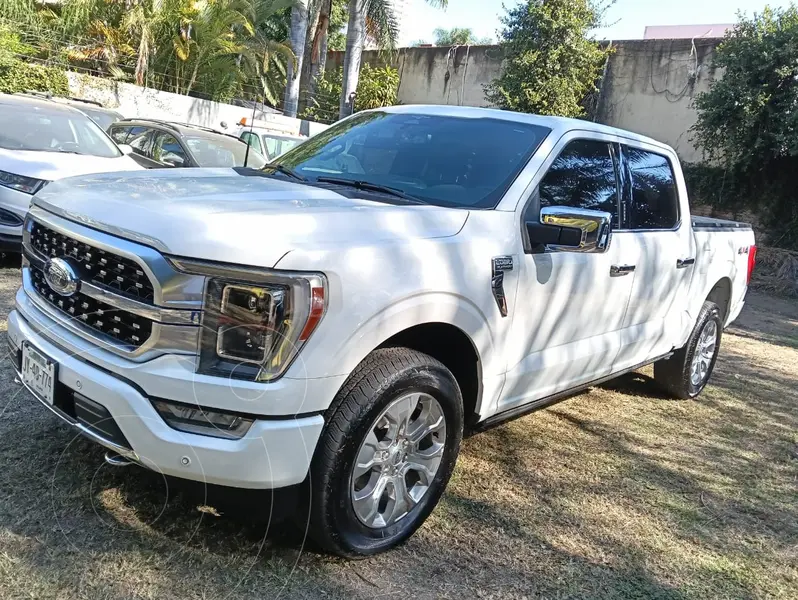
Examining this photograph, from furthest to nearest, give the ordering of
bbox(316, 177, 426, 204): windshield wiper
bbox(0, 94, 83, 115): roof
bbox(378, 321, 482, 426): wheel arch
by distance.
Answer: bbox(0, 94, 83, 115): roof
bbox(316, 177, 426, 204): windshield wiper
bbox(378, 321, 482, 426): wheel arch

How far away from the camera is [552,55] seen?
58.9 feet

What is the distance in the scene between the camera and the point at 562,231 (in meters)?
3.14

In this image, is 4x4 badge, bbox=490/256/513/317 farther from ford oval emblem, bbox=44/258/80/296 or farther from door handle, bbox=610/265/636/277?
ford oval emblem, bbox=44/258/80/296

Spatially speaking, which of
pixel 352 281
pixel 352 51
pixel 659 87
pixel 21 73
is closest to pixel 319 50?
pixel 352 51

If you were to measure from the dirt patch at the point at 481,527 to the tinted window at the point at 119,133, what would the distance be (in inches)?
247

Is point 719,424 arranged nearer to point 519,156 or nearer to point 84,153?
point 519,156

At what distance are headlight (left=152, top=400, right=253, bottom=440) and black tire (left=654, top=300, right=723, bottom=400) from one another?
3.89 metres

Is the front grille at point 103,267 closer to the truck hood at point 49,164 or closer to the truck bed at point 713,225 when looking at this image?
the truck hood at point 49,164

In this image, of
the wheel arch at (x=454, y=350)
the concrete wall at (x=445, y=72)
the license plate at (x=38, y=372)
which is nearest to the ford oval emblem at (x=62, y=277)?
the license plate at (x=38, y=372)

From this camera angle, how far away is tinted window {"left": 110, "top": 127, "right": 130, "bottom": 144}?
380 inches

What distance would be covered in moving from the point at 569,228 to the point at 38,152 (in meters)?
5.83

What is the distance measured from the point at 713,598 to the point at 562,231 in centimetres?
166

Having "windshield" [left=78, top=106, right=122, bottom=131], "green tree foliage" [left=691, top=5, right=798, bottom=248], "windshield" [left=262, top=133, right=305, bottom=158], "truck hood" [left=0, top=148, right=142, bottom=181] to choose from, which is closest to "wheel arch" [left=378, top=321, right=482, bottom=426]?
"truck hood" [left=0, top=148, right=142, bottom=181]

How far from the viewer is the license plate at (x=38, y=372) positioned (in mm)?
2602
